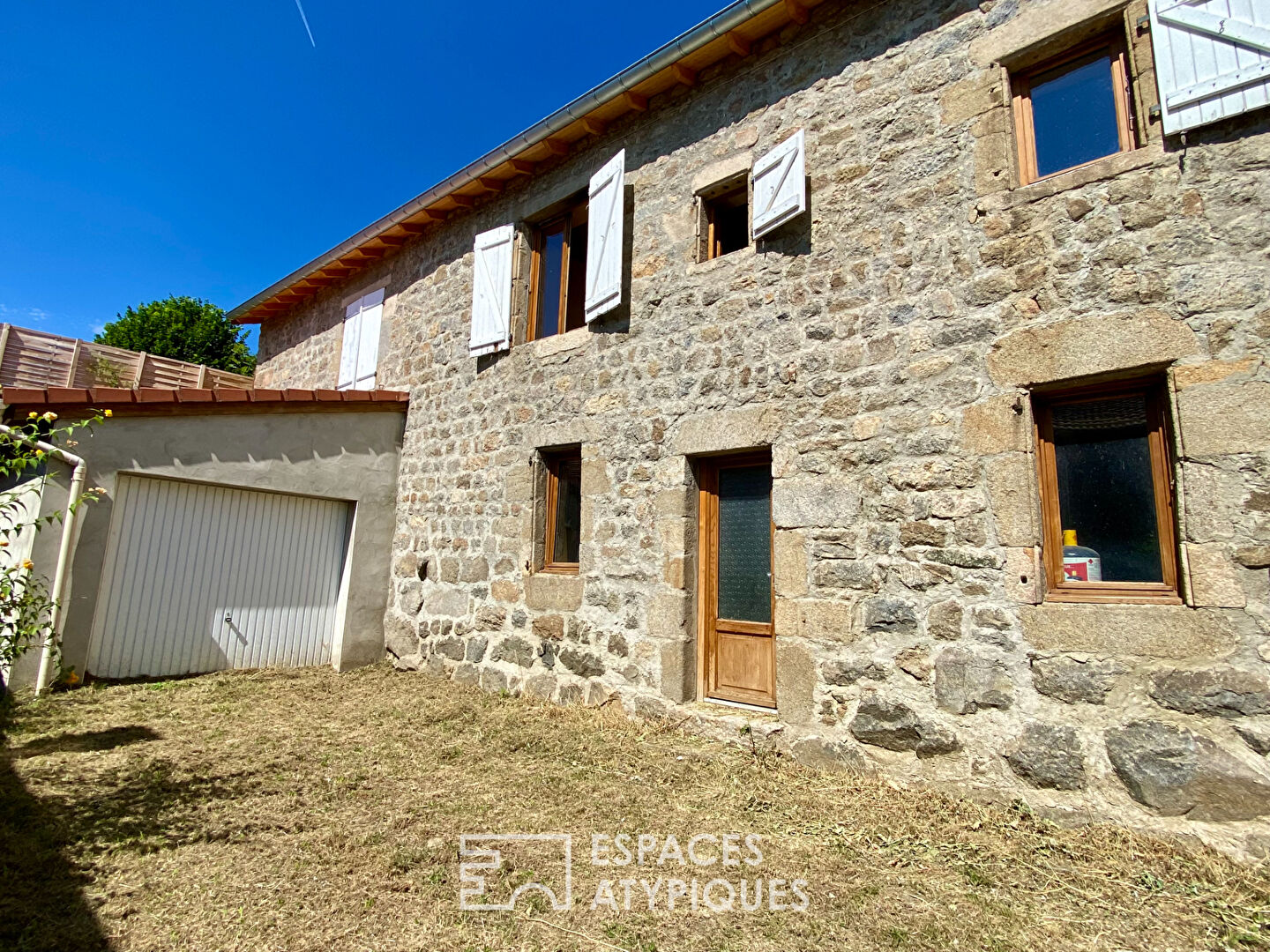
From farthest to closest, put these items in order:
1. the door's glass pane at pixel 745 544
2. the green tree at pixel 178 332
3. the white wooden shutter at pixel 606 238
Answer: the green tree at pixel 178 332
the white wooden shutter at pixel 606 238
the door's glass pane at pixel 745 544

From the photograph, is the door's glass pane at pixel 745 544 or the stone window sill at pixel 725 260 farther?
the stone window sill at pixel 725 260

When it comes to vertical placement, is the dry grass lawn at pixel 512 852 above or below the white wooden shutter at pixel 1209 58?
below

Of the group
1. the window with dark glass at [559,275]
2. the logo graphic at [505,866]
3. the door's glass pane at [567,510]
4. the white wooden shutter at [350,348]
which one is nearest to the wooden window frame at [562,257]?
the window with dark glass at [559,275]

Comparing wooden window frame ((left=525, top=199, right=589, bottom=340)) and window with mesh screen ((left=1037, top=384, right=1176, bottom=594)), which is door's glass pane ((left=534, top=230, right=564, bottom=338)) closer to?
wooden window frame ((left=525, top=199, right=589, bottom=340))

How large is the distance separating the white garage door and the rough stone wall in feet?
6.42

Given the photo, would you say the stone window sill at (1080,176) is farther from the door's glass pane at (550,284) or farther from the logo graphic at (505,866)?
the logo graphic at (505,866)

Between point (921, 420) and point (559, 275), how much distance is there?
370cm

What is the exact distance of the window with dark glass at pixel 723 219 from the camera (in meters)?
4.96

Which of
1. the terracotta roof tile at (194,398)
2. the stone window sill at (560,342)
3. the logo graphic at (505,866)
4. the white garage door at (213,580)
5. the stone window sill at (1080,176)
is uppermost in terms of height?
the stone window sill at (1080,176)

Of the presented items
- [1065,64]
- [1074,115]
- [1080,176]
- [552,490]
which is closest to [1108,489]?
[1080,176]

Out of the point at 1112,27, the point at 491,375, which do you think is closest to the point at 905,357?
the point at 1112,27

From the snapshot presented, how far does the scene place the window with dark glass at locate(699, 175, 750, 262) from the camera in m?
4.96

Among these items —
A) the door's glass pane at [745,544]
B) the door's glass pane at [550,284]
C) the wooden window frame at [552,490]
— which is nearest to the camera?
the door's glass pane at [745,544]

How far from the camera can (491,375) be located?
20.8ft
